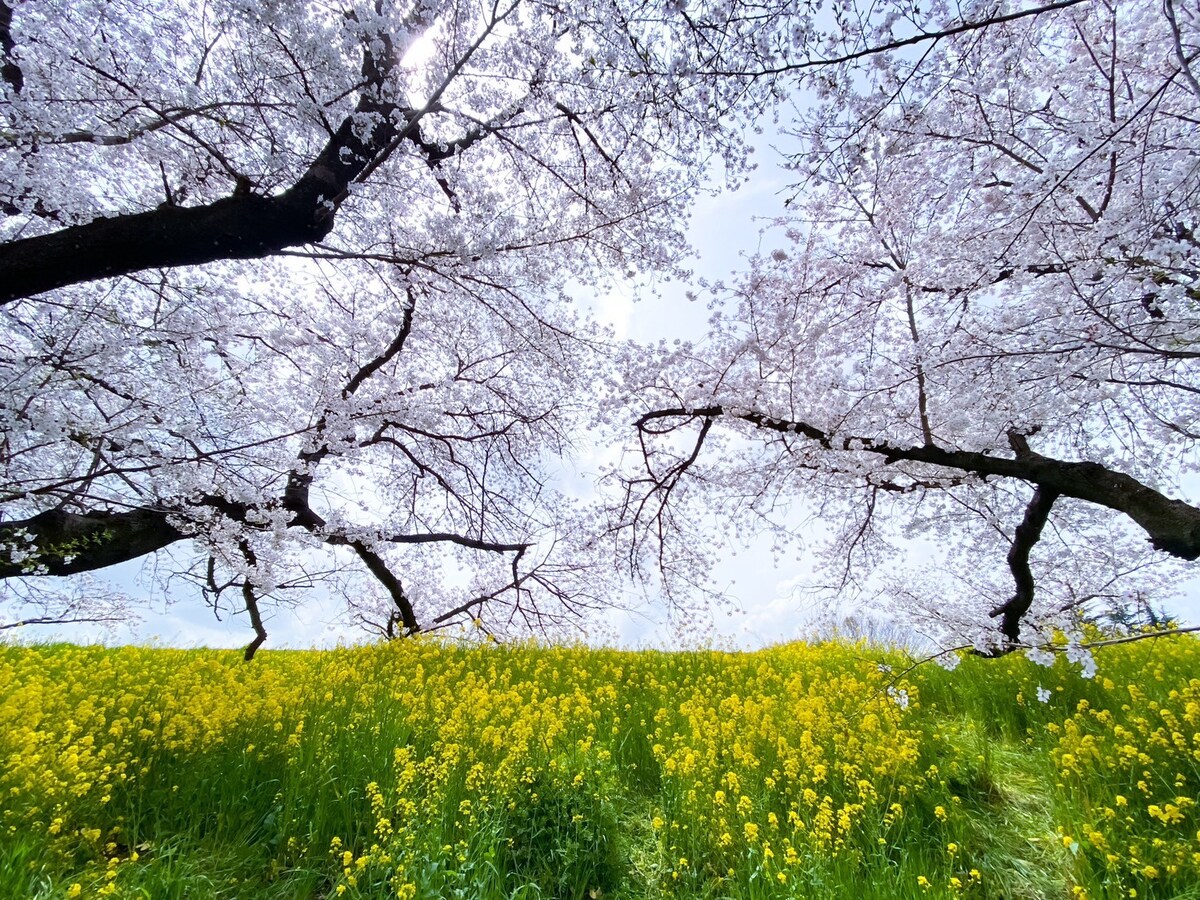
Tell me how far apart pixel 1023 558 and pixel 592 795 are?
17.3 feet

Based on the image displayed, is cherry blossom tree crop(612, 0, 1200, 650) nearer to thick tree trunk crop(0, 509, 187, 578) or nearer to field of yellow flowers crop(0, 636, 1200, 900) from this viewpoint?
field of yellow flowers crop(0, 636, 1200, 900)

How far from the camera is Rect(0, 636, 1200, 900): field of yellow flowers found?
3002mm

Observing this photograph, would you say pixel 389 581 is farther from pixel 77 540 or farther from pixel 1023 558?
pixel 1023 558

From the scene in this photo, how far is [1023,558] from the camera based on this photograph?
227 inches

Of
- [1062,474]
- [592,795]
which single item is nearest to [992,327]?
[1062,474]

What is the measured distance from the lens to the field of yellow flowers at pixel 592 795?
3.00 metres

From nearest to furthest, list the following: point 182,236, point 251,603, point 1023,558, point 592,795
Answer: point 592,795 < point 182,236 < point 1023,558 < point 251,603

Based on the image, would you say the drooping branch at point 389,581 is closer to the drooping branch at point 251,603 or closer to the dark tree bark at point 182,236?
the drooping branch at point 251,603

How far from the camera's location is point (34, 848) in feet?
9.56

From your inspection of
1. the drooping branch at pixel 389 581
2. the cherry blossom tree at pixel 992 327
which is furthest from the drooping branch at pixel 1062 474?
the drooping branch at pixel 389 581

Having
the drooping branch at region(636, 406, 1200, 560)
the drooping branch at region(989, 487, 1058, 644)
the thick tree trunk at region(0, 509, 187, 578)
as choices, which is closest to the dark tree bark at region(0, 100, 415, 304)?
the thick tree trunk at region(0, 509, 187, 578)

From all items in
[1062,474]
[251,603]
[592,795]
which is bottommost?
[592,795]

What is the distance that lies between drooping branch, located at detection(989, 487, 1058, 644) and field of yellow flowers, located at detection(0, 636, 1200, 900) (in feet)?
2.17

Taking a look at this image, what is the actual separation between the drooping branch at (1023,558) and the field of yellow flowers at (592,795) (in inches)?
26.0
